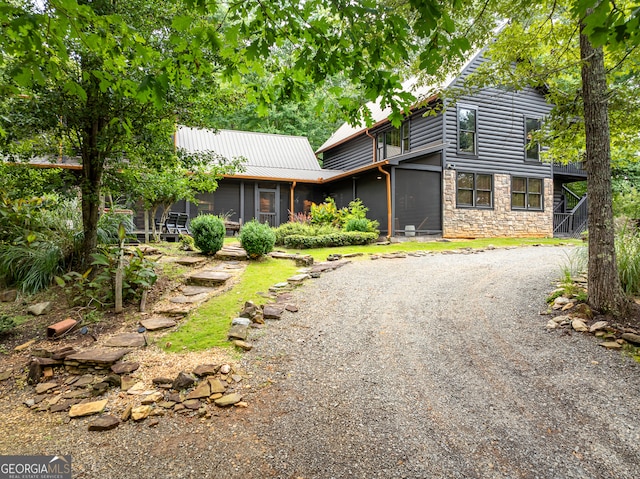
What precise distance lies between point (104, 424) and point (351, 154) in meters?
16.9

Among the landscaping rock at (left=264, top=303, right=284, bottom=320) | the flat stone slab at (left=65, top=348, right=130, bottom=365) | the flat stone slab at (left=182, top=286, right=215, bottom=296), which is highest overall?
the flat stone slab at (left=182, top=286, right=215, bottom=296)

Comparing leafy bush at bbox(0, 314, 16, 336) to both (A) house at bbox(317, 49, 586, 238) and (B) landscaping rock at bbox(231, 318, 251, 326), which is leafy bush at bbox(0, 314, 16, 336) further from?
(A) house at bbox(317, 49, 586, 238)

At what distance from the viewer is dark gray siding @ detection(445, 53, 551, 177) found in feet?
42.2

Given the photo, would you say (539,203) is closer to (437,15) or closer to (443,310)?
(443,310)

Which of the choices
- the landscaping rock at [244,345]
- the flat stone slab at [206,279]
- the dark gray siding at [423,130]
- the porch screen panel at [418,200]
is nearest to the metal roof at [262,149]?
the dark gray siding at [423,130]

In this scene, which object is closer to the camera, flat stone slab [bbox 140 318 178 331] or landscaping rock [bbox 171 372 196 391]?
landscaping rock [bbox 171 372 196 391]

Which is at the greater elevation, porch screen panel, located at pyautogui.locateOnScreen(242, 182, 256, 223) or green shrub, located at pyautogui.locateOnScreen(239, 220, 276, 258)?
porch screen panel, located at pyautogui.locateOnScreen(242, 182, 256, 223)

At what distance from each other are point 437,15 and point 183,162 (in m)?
4.54

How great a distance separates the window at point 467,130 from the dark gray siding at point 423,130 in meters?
0.96

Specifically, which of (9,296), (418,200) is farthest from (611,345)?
(418,200)

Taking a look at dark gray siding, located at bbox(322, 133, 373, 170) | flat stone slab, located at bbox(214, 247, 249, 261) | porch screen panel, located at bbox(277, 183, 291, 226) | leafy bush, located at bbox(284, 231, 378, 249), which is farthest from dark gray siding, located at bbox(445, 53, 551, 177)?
flat stone slab, located at bbox(214, 247, 249, 261)

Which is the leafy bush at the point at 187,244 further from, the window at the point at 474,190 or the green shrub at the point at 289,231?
the window at the point at 474,190

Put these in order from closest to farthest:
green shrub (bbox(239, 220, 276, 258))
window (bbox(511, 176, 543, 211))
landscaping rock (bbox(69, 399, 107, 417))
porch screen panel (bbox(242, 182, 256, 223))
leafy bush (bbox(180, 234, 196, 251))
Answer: landscaping rock (bbox(69, 399, 107, 417)) < green shrub (bbox(239, 220, 276, 258)) < leafy bush (bbox(180, 234, 196, 251)) < window (bbox(511, 176, 543, 211)) < porch screen panel (bbox(242, 182, 256, 223))

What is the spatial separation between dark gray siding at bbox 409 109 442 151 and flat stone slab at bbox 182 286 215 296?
1080cm
